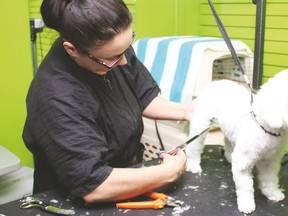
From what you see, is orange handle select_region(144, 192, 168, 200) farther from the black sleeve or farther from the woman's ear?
the woman's ear

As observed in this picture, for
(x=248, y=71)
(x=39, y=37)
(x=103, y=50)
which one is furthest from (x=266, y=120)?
(x=39, y=37)

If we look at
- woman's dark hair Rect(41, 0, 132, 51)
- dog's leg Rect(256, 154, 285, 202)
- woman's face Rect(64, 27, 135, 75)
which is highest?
woman's dark hair Rect(41, 0, 132, 51)

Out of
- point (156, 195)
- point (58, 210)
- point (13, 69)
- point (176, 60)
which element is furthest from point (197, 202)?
point (13, 69)

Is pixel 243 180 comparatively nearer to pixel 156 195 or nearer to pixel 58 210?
pixel 156 195

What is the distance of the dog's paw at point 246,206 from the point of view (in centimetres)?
87

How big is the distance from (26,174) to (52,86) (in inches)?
38.2

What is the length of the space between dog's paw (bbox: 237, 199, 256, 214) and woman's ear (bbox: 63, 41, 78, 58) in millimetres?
529

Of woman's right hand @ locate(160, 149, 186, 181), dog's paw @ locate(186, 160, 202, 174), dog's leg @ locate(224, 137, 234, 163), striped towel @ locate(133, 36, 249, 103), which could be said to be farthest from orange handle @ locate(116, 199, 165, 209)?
striped towel @ locate(133, 36, 249, 103)

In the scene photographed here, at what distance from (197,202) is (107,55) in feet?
1.37

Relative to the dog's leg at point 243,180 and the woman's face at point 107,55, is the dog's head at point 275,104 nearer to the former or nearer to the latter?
the dog's leg at point 243,180

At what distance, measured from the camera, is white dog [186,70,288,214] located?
79cm

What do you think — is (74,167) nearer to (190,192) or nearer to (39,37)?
(190,192)

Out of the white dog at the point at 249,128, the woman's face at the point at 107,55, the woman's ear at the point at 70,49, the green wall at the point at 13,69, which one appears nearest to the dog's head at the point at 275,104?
the white dog at the point at 249,128

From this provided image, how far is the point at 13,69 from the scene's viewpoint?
1.80m
